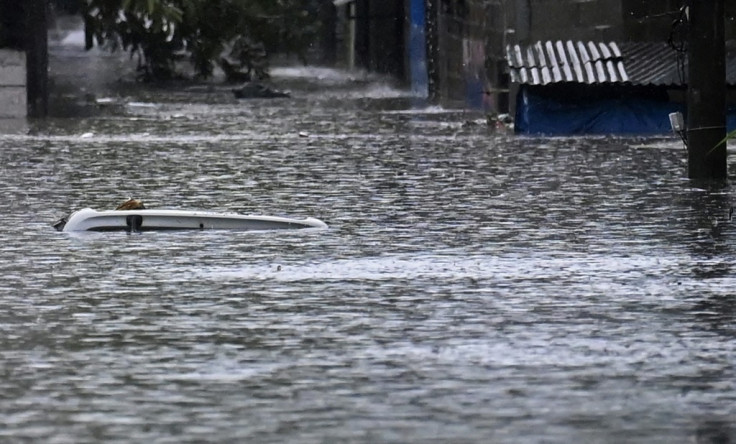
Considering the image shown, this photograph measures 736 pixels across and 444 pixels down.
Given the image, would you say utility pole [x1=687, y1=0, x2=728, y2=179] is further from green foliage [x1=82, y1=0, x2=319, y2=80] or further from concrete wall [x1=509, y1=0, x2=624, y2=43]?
green foliage [x1=82, y1=0, x2=319, y2=80]

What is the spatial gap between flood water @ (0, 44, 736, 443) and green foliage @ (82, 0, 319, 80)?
17.2 metres

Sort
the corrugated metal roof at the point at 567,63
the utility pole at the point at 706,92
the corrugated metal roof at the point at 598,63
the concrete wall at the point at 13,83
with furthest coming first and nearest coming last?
the concrete wall at the point at 13,83
the corrugated metal roof at the point at 567,63
the corrugated metal roof at the point at 598,63
the utility pole at the point at 706,92

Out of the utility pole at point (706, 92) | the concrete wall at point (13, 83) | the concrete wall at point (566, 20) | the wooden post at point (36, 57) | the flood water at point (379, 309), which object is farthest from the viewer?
the wooden post at point (36, 57)

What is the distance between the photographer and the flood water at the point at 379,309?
25.2 ft

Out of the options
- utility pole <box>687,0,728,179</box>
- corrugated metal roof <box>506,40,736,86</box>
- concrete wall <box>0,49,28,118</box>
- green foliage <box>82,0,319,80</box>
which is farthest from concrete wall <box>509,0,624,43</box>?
utility pole <box>687,0,728,179</box>

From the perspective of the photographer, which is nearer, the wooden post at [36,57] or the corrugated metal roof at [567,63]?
the corrugated metal roof at [567,63]

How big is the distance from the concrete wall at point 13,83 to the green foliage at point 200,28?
2.38 meters

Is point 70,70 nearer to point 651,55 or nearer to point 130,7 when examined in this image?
point 130,7

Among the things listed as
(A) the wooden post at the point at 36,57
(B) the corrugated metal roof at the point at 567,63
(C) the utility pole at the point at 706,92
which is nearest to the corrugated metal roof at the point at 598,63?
(B) the corrugated metal roof at the point at 567,63

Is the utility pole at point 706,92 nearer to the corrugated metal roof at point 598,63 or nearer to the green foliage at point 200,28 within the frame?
the corrugated metal roof at point 598,63

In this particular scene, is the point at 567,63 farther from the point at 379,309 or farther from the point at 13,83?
the point at 379,309

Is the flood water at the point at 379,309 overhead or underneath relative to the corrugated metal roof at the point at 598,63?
underneath

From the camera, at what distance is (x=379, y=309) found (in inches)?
429

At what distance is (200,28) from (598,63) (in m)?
19.0
